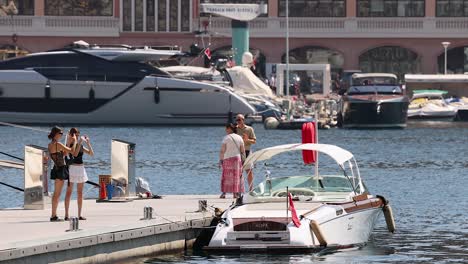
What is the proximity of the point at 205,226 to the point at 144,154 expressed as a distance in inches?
1415

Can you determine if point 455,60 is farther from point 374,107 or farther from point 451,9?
point 374,107

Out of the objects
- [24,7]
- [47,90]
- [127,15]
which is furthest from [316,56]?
[47,90]

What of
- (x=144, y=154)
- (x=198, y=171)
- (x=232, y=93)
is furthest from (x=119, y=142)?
(x=232, y=93)

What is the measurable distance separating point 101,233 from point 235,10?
79901 millimetres

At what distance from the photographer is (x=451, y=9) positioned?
115812mm

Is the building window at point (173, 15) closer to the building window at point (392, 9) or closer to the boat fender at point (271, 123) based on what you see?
the building window at point (392, 9)

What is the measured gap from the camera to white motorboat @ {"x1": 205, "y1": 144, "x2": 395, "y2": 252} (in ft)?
92.0

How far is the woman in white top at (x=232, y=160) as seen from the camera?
33.7m

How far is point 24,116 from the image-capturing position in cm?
8925

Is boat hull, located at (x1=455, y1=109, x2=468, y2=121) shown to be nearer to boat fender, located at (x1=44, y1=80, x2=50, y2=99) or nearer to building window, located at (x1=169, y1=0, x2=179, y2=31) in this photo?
building window, located at (x1=169, y1=0, x2=179, y2=31)

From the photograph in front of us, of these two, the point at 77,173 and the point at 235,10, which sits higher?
the point at 235,10

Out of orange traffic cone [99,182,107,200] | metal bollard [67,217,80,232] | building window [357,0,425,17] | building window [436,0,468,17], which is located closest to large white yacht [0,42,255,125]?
building window [357,0,425,17]

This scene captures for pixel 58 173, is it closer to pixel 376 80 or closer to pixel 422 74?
pixel 376 80

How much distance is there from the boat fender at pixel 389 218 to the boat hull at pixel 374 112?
56047 mm
